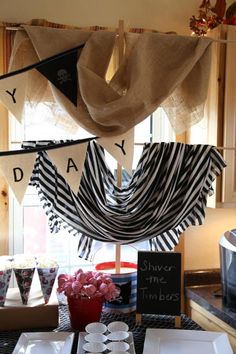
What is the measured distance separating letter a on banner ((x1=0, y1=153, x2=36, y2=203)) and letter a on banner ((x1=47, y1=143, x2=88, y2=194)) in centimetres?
10

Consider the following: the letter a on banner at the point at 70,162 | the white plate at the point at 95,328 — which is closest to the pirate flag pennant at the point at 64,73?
the letter a on banner at the point at 70,162

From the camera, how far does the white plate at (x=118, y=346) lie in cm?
132

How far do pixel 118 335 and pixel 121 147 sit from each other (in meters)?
0.65

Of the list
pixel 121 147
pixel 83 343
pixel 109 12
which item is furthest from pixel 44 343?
pixel 109 12

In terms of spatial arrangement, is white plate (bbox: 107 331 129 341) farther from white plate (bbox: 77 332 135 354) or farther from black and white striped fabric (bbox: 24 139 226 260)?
black and white striped fabric (bbox: 24 139 226 260)

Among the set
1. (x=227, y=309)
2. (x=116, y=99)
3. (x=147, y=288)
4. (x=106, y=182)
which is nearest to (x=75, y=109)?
(x=116, y=99)

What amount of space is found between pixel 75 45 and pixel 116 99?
0.26 m

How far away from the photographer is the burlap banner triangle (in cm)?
153

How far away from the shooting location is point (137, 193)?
1742mm

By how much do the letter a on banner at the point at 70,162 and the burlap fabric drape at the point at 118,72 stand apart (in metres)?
0.11

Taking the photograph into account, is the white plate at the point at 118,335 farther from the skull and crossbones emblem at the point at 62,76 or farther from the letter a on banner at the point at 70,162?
the skull and crossbones emblem at the point at 62,76

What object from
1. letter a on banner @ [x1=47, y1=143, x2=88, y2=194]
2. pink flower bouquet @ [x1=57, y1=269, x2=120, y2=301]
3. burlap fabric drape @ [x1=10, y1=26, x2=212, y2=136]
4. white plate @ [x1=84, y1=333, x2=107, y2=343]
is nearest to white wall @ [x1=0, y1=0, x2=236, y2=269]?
burlap fabric drape @ [x1=10, y1=26, x2=212, y2=136]

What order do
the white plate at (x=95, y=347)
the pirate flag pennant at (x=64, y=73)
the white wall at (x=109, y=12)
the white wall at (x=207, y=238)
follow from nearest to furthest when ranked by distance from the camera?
1. the white plate at (x=95, y=347)
2. the pirate flag pennant at (x=64, y=73)
3. the white wall at (x=109, y=12)
4. the white wall at (x=207, y=238)

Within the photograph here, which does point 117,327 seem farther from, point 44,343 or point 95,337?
point 44,343
